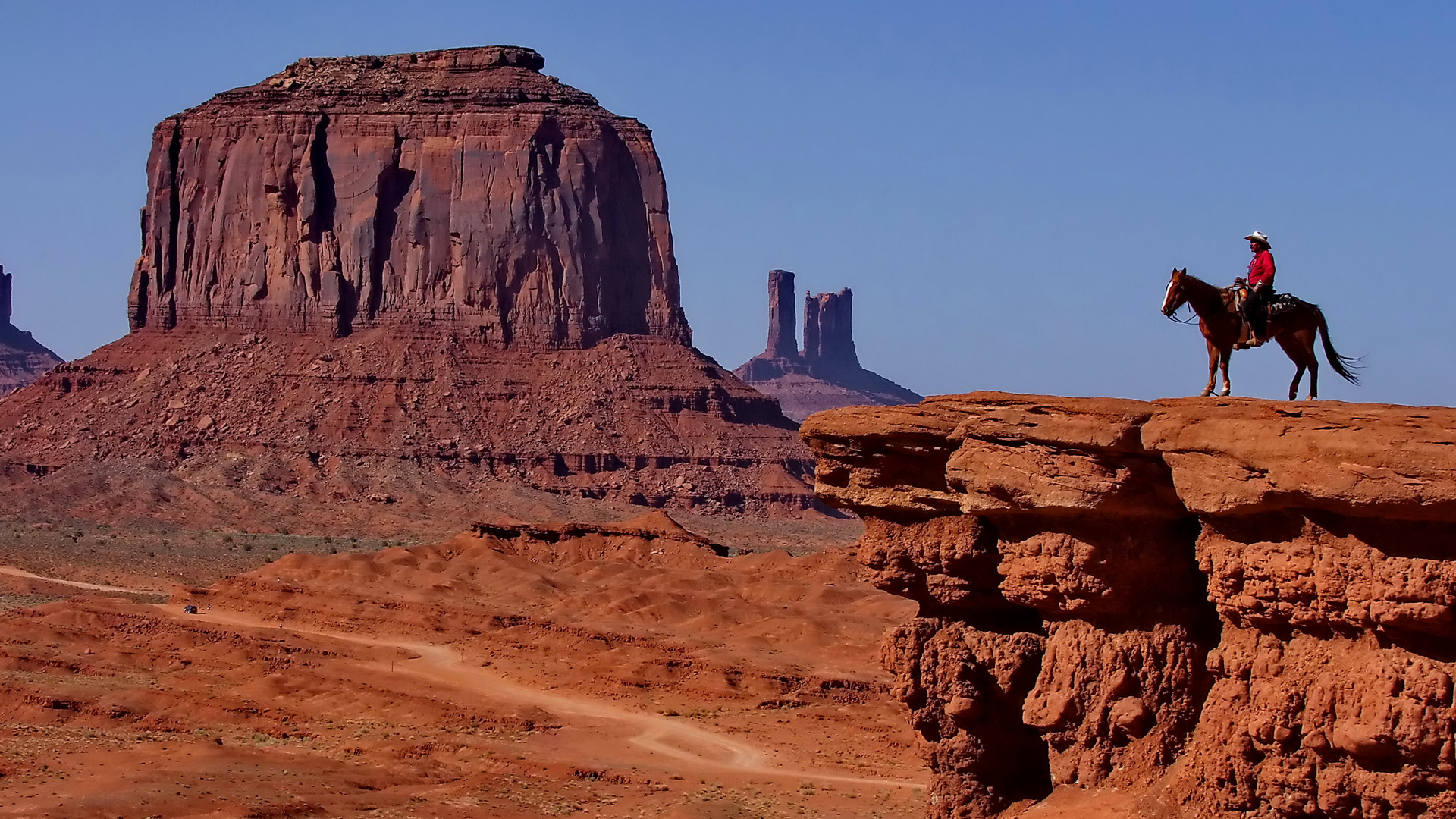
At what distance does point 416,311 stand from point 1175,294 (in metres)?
83.3

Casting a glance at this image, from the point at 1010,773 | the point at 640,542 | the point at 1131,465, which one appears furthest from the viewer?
the point at 640,542

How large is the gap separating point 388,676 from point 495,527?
78.1ft

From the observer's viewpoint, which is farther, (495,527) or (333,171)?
(333,171)

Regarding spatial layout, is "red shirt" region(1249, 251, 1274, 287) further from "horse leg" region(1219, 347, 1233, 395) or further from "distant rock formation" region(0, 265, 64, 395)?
"distant rock formation" region(0, 265, 64, 395)

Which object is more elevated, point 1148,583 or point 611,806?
point 1148,583

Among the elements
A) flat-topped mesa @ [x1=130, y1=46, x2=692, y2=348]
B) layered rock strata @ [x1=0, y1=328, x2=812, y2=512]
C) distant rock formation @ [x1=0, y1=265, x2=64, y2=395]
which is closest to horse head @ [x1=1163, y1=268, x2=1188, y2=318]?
layered rock strata @ [x1=0, y1=328, x2=812, y2=512]

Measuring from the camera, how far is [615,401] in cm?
9206

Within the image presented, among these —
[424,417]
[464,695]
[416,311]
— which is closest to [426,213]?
[416,311]

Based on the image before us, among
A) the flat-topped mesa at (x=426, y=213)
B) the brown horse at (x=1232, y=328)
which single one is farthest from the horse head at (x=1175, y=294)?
the flat-topped mesa at (x=426, y=213)

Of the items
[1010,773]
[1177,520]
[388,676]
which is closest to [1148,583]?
[1177,520]

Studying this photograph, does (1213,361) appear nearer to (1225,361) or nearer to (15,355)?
(1225,361)

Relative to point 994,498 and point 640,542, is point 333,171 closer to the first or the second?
point 640,542

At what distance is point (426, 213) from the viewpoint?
9694 cm

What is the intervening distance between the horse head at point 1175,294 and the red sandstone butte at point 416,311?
234 ft
